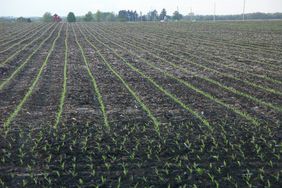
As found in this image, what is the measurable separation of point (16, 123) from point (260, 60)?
1340 cm

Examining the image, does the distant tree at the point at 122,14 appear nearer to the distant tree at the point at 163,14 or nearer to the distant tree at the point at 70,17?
the distant tree at the point at 163,14

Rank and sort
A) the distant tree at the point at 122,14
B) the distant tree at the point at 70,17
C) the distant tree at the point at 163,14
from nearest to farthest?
the distant tree at the point at 70,17
the distant tree at the point at 122,14
the distant tree at the point at 163,14

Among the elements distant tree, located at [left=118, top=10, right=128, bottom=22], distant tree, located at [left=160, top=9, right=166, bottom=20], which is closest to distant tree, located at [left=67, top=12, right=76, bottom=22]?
distant tree, located at [left=118, top=10, right=128, bottom=22]

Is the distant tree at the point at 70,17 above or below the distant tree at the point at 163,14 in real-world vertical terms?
above

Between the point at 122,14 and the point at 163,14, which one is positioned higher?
Result: the point at 122,14

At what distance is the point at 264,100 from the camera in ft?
36.3

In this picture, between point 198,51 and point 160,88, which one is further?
point 198,51

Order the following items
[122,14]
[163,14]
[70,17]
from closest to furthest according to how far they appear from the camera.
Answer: [70,17], [122,14], [163,14]

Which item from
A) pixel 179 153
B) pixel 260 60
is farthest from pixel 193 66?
pixel 179 153

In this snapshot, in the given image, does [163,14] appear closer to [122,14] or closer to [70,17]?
[122,14]

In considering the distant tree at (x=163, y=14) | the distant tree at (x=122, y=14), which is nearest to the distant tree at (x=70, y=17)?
the distant tree at (x=122, y=14)

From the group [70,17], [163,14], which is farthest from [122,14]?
[70,17]

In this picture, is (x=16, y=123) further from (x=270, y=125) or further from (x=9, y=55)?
(x=9, y=55)

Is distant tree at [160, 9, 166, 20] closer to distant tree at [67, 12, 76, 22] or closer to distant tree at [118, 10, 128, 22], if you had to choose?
distant tree at [118, 10, 128, 22]
